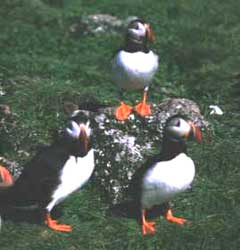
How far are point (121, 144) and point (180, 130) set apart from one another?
0.92 metres

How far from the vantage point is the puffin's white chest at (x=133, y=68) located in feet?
26.0

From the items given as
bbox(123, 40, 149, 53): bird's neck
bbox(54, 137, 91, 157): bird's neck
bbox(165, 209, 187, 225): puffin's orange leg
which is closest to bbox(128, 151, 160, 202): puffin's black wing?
bbox(165, 209, 187, 225): puffin's orange leg

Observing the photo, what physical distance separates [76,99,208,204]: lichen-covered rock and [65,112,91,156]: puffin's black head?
70cm

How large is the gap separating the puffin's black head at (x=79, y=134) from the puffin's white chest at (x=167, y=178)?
0.55m

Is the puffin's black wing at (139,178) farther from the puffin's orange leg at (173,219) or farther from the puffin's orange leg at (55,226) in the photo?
the puffin's orange leg at (55,226)

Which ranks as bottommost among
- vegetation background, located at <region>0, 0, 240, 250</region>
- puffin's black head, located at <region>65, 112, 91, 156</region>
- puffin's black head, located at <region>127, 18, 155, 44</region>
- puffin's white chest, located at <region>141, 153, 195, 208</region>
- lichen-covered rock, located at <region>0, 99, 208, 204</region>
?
vegetation background, located at <region>0, 0, 240, 250</region>

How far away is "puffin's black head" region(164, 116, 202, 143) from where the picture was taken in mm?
6871

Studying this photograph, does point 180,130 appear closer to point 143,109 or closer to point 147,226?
point 147,226

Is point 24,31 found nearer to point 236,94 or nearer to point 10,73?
point 10,73

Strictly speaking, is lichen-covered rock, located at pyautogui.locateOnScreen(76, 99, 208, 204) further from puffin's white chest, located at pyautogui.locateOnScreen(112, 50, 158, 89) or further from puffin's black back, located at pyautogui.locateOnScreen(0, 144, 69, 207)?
puffin's black back, located at pyautogui.locateOnScreen(0, 144, 69, 207)

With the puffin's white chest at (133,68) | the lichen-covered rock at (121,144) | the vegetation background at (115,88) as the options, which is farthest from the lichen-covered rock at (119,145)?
the puffin's white chest at (133,68)

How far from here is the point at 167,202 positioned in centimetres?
720

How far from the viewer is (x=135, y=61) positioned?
312 inches

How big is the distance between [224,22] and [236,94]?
254 centimetres
